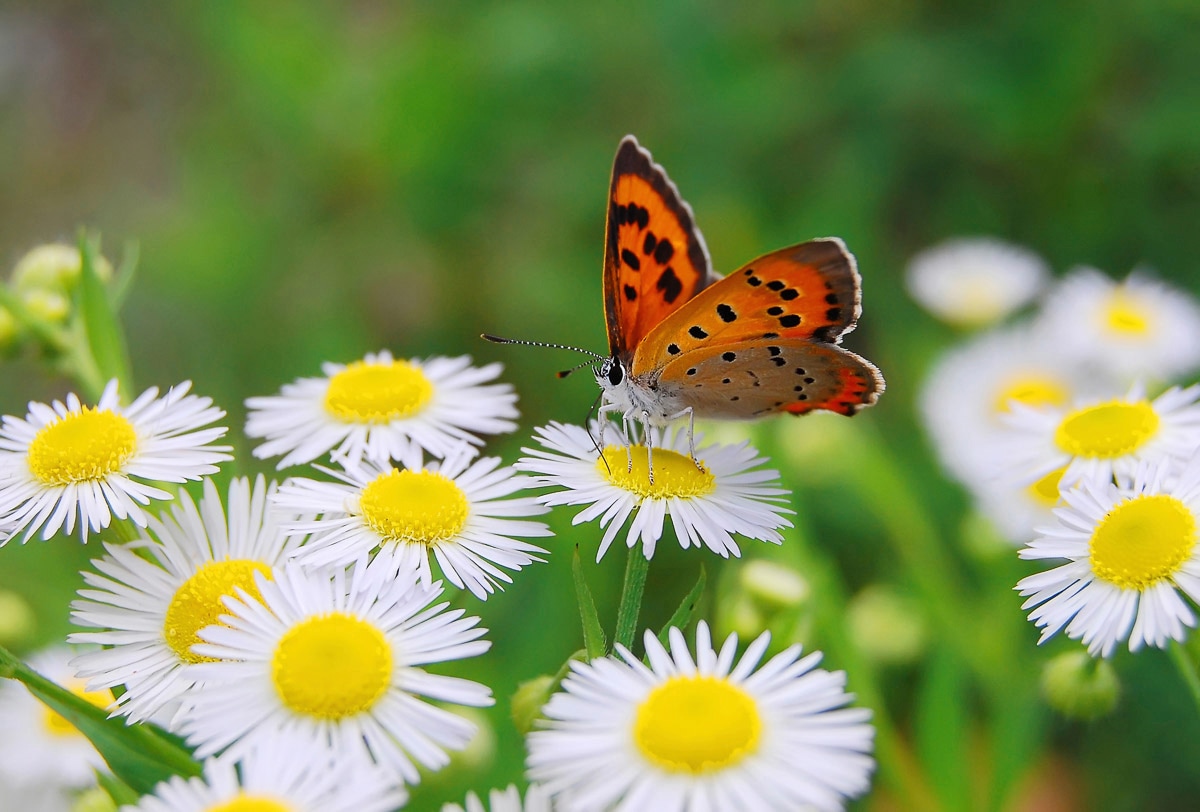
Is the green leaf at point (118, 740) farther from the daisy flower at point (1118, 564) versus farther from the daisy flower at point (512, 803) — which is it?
the daisy flower at point (1118, 564)

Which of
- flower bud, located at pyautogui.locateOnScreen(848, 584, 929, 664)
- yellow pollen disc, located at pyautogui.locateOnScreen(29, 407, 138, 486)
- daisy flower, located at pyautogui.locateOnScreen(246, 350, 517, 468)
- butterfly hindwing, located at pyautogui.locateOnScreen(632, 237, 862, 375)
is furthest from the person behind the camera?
flower bud, located at pyautogui.locateOnScreen(848, 584, 929, 664)

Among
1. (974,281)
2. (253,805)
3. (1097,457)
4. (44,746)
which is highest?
(974,281)

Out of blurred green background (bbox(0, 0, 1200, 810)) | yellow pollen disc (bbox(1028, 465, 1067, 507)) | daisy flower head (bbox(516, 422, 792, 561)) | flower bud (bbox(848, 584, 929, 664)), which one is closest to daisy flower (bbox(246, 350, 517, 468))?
daisy flower head (bbox(516, 422, 792, 561))

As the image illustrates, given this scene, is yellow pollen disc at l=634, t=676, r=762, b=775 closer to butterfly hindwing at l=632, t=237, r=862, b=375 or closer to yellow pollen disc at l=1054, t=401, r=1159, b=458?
butterfly hindwing at l=632, t=237, r=862, b=375

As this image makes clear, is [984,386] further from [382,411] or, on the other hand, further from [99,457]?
[99,457]

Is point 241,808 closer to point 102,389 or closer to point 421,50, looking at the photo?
point 102,389

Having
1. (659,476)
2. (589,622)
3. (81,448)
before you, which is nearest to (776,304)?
(659,476)

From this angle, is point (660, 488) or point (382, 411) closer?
point (660, 488)
